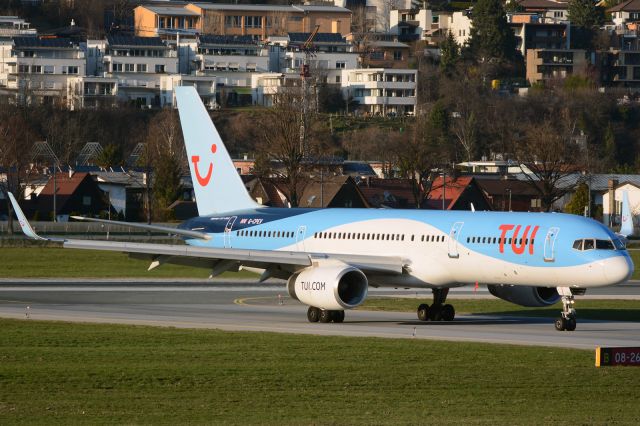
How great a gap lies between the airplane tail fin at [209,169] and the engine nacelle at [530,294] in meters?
10.4

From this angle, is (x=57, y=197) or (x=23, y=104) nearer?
(x=57, y=197)

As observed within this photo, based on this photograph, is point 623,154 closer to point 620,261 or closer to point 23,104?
point 23,104

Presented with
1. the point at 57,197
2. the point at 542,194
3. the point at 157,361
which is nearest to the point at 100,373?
the point at 157,361

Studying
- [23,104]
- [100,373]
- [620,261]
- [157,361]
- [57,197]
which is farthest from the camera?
[23,104]

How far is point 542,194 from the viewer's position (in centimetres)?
12688

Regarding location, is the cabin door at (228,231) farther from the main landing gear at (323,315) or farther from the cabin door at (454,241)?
the cabin door at (454,241)

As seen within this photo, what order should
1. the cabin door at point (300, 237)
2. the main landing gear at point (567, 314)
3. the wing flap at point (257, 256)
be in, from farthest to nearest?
the cabin door at point (300, 237), the wing flap at point (257, 256), the main landing gear at point (567, 314)

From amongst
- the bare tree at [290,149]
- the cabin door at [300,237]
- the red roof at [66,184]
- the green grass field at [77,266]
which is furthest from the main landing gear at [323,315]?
the red roof at [66,184]

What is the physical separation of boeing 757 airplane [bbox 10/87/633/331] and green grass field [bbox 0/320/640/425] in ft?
18.3

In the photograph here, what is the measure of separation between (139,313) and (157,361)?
14984 millimetres

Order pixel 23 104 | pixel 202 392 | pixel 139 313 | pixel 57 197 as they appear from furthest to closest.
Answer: pixel 23 104 → pixel 57 197 → pixel 139 313 → pixel 202 392

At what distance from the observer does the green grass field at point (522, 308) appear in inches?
1962

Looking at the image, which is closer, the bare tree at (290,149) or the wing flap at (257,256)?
the wing flap at (257,256)

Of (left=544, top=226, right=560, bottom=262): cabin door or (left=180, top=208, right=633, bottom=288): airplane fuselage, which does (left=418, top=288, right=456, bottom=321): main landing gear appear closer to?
(left=180, top=208, right=633, bottom=288): airplane fuselage
